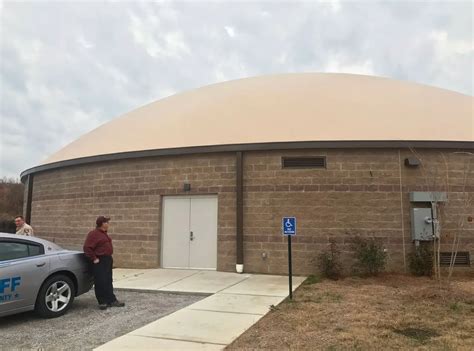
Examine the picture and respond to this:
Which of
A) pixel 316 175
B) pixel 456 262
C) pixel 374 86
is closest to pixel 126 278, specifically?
pixel 316 175

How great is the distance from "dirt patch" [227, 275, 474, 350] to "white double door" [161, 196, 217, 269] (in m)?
3.95

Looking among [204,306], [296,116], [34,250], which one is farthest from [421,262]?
[34,250]

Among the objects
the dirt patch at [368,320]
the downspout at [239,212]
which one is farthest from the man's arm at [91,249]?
the downspout at [239,212]

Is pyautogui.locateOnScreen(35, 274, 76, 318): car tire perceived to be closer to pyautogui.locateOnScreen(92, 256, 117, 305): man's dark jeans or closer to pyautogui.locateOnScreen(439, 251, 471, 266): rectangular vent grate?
pyautogui.locateOnScreen(92, 256, 117, 305): man's dark jeans

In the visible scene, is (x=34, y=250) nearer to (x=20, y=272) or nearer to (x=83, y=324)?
(x=20, y=272)

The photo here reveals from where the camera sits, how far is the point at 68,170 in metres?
15.5

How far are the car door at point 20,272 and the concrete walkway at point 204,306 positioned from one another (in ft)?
6.34

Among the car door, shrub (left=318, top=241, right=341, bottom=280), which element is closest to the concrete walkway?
shrub (left=318, top=241, right=341, bottom=280)

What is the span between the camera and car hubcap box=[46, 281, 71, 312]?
7.07 metres

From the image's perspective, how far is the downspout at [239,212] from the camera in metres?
12.1

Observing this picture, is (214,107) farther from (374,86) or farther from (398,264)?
(398,264)

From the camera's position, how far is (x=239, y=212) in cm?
1224

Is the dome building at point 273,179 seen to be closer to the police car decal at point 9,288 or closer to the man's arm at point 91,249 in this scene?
the man's arm at point 91,249

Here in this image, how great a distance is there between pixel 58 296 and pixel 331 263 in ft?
22.6
